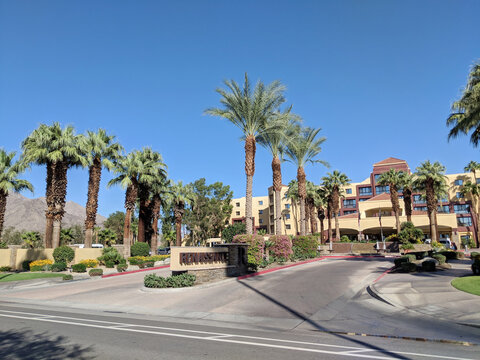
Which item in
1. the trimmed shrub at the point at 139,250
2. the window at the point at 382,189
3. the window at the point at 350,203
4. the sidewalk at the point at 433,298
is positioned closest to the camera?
the sidewalk at the point at 433,298

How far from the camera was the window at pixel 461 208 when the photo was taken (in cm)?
7463

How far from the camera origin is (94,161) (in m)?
38.2

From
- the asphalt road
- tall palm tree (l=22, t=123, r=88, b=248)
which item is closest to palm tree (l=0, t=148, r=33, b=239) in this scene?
tall palm tree (l=22, t=123, r=88, b=248)

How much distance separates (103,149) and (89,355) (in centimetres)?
3444

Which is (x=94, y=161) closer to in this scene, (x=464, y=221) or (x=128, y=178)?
(x=128, y=178)

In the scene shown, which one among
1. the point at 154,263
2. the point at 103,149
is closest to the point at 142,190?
the point at 103,149

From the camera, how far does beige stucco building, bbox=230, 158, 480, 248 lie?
223 ft

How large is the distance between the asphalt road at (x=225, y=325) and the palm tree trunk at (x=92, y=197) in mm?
16635

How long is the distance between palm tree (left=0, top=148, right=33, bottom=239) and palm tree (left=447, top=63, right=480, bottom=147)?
40093 mm

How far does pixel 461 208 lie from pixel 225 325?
79.8 metres

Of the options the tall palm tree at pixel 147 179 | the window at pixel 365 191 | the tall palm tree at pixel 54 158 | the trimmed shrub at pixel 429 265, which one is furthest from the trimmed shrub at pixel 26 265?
the window at pixel 365 191

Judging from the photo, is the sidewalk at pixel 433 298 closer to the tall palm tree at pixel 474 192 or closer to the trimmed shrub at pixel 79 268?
the trimmed shrub at pixel 79 268

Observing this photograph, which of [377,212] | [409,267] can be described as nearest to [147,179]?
[409,267]

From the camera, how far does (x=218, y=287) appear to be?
20.0 metres
